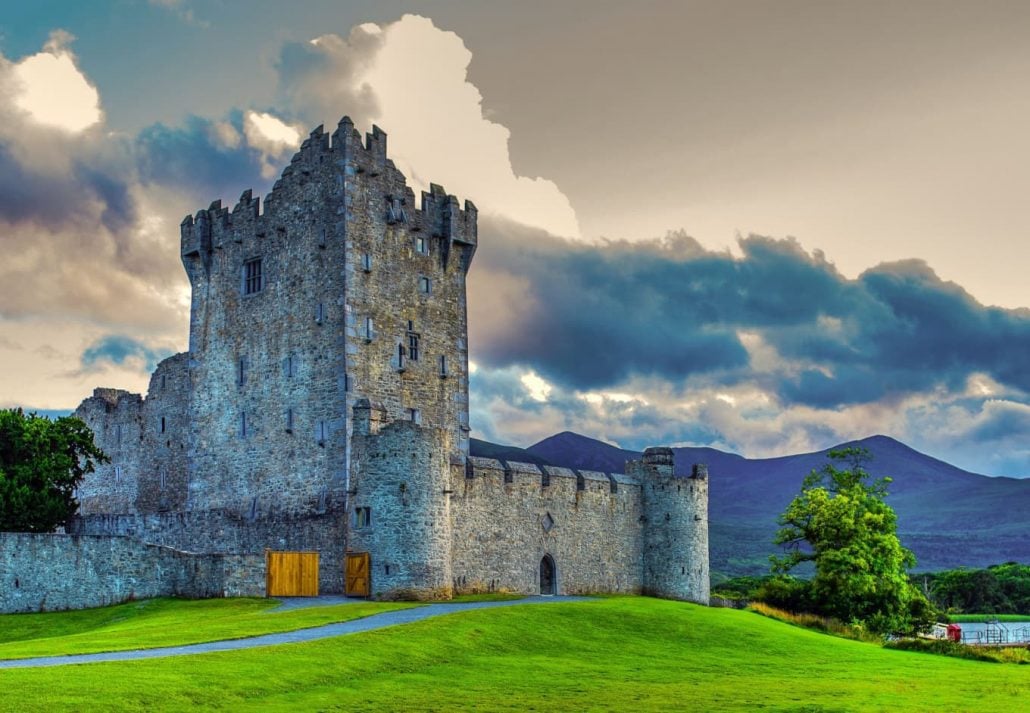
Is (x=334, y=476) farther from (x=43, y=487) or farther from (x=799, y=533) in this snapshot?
(x=799, y=533)

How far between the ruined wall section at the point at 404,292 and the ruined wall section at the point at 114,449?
20.1m

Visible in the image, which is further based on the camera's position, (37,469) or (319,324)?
(37,469)

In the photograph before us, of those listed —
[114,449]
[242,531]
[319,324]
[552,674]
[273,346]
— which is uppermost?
[319,324]

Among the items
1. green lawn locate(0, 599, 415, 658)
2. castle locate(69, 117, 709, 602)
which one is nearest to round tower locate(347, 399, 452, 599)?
castle locate(69, 117, 709, 602)

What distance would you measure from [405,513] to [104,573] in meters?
12.0

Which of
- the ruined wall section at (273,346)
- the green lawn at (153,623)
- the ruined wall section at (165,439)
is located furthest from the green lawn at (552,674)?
the ruined wall section at (165,439)

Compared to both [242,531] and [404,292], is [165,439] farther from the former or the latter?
[404,292]

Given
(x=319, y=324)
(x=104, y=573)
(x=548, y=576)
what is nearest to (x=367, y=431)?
(x=319, y=324)

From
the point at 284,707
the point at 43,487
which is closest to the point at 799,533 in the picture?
the point at 43,487

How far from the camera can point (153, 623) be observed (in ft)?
134

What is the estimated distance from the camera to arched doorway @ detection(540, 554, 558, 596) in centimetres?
5703

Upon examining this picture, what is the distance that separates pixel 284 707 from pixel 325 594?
26778 mm

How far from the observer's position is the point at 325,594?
5141 centimetres

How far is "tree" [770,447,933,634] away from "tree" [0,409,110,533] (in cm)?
3494
